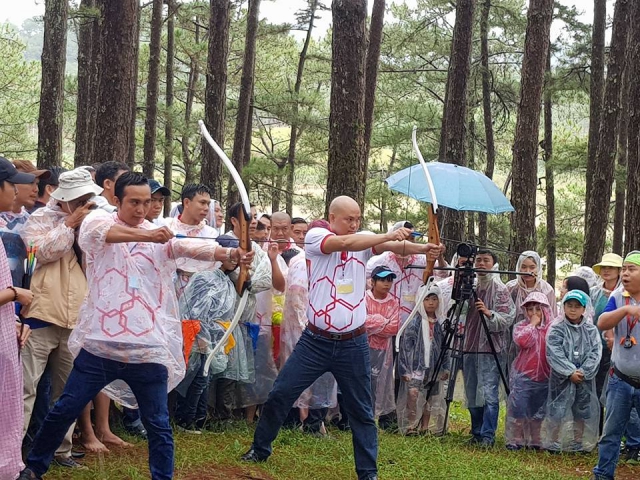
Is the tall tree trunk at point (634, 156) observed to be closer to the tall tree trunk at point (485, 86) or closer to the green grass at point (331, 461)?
the green grass at point (331, 461)

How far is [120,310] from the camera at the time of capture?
16.3ft

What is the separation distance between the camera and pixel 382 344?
27.6 feet

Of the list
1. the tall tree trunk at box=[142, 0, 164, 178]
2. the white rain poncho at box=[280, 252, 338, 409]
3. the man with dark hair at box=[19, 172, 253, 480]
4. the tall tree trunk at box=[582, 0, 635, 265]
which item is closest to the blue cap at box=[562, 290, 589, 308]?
the white rain poncho at box=[280, 252, 338, 409]

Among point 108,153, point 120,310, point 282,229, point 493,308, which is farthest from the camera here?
point 108,153

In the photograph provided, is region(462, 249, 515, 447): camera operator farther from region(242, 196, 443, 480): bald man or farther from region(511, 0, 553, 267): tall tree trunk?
region(511, 0, 553, 267): tall tree trunk

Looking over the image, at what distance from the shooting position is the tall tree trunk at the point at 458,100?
14.7 m

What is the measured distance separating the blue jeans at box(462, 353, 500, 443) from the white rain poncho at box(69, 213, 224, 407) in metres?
4.14

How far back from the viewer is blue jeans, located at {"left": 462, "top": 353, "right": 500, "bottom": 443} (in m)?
8.35

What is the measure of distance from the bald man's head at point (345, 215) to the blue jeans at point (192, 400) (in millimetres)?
1920

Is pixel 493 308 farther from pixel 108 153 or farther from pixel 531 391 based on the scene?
pixel 108 153

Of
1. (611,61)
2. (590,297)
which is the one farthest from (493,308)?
(611,61)

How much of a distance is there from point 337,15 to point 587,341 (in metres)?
4.48

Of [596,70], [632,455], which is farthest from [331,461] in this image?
[596,70]

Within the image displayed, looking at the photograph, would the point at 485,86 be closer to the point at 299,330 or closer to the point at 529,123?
the point at 529,123
